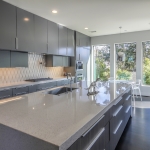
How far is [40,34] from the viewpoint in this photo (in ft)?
13.0

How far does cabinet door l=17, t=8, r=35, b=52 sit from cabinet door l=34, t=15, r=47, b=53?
0.15 metres

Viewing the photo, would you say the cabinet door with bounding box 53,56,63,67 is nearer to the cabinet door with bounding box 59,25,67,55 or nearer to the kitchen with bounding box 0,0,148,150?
the kitchen with bounding box 0,0,148,150

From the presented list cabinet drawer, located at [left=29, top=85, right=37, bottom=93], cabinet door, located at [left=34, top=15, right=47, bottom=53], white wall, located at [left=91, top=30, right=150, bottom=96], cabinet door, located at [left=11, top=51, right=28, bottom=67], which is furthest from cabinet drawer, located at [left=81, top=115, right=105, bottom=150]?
white wall, located at [left=91, top=30, right=150, bottom=96]

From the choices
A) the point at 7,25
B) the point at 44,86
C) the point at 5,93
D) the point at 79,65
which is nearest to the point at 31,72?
the point at 44,86

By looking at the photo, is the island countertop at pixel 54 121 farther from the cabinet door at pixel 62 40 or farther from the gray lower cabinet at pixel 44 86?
the cabinet door at pixel 62 40

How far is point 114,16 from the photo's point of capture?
13.0 ft

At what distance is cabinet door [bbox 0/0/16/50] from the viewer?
296 centimetres

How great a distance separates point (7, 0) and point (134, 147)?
11.9 ft

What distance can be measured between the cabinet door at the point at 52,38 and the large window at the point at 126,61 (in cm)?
293

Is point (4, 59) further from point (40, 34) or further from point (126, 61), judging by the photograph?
point (126, 61)

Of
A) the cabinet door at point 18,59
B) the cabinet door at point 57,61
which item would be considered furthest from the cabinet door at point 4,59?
the cabinet door at point 57,61

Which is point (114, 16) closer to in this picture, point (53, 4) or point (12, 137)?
point (53, 4)

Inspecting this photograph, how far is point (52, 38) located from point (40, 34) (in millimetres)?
530

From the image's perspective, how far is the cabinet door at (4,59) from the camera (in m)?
3.13
